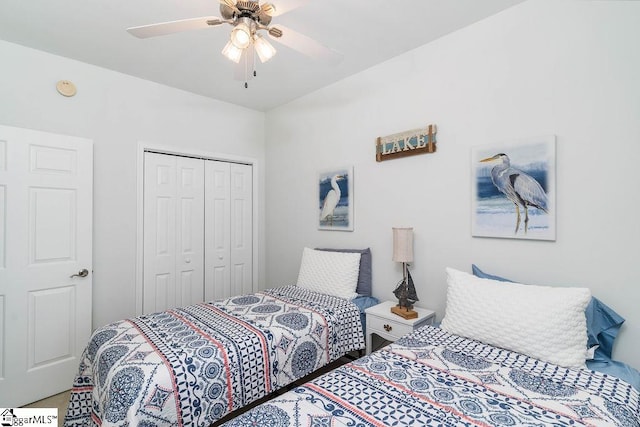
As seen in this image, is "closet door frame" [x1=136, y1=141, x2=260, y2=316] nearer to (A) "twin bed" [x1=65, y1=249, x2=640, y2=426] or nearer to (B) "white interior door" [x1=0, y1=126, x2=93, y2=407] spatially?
(B) "white interior door" [x1=0, y1=126, x2=93, y2=407]

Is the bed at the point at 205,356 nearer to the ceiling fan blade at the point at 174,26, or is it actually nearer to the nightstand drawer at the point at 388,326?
the nightstand drawer at the point at 388,326

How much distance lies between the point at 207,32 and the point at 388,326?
239 centimetres

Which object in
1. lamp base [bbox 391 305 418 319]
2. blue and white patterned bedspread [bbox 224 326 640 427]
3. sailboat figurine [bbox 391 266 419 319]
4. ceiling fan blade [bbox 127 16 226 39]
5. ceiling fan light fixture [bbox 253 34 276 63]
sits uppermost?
ceiling fan blade [bbox 127 16 226 39]

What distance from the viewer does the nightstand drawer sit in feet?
7.00

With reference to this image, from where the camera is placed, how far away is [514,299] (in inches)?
63.1

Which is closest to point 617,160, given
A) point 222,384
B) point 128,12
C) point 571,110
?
point 571,110

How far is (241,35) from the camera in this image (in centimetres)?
145

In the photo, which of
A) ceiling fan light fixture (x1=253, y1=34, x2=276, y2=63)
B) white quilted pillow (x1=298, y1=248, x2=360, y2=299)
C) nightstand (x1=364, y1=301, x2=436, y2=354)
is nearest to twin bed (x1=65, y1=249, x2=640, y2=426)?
nightstand (x1=364, y1=301, x2=436, y2=354)

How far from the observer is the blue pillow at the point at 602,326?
1609mm

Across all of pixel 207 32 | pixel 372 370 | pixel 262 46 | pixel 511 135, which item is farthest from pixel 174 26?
pixel 511 135

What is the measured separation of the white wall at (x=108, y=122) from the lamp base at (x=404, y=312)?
7.57ft

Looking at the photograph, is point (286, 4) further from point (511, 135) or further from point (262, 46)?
point (511, 135)

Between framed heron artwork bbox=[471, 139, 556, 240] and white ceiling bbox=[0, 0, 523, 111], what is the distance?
2.95 ft

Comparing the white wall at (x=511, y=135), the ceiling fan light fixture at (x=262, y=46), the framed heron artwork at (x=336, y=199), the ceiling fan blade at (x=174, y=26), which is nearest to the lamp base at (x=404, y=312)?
the white wall at (x=511, y=135)
